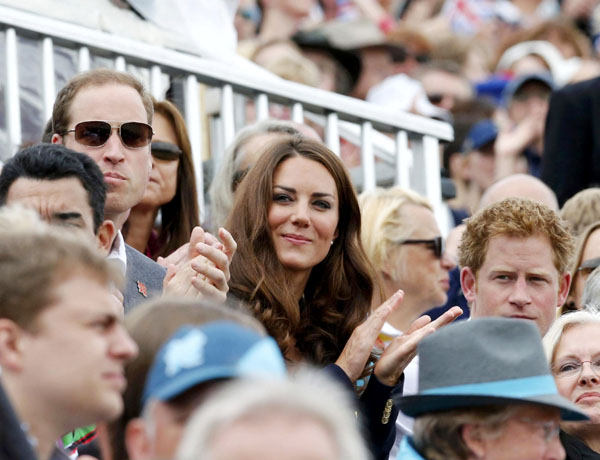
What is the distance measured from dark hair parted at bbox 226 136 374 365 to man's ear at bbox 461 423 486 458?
1683 millimetres

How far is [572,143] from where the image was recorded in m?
7.98

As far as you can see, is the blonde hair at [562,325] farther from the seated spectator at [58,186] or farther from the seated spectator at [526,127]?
the seated spectator at [526,127]

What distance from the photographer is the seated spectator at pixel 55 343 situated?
3.17m

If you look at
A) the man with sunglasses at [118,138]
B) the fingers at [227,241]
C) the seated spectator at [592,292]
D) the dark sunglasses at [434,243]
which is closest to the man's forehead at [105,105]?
the man with sunglasses at [118,138]

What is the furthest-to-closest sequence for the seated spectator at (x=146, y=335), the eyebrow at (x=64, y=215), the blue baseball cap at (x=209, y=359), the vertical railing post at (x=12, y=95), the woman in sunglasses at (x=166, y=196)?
the vertical railing post at (x=12, y=95) < the woman in sunglasses at (x=166, y=196) < the eyebrow at (x=64, y=215) < the seated spectator at (x=146, y=335) < the blue baseball cap at (x=209, y=359)

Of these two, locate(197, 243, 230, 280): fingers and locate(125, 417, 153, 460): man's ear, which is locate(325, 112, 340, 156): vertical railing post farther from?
locate(125, 417, 153, 460): man's ear

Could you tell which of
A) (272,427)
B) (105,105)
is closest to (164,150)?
(105,105)

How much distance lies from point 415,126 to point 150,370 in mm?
5268

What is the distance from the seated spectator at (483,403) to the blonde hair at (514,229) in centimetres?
176

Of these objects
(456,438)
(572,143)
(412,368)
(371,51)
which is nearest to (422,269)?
(412,368)

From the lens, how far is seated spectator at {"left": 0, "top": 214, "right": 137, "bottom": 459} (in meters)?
3.17

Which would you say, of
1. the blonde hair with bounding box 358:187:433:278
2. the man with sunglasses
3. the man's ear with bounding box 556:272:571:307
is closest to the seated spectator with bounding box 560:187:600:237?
the blonde hair with bounding box 358:187:433:278

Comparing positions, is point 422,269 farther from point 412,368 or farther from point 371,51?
point 371,51

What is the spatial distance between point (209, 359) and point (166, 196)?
3.27 meters
